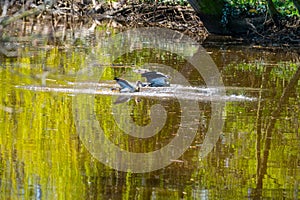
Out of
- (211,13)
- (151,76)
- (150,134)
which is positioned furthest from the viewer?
(211,13)

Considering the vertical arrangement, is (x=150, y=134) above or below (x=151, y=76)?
below

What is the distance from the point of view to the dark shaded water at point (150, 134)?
557 cm

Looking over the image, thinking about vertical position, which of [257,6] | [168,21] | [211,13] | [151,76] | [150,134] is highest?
[257,6]

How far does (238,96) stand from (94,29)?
8888 millimetres

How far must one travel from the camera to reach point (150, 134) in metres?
7.07

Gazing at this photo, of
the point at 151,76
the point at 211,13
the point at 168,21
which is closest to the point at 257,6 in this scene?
the point at 211,13

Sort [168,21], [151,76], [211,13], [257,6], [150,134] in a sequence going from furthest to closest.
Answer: [168,21], [257,6], [211,13], [151,76], [150,134]

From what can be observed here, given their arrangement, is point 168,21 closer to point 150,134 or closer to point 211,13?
point 211,13

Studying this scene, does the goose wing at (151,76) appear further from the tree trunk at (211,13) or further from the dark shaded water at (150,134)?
the tree trunk at (211,13)

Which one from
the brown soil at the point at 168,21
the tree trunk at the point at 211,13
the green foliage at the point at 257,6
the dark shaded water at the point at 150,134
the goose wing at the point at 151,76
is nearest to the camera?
the dark shaded water at the point at 150,134

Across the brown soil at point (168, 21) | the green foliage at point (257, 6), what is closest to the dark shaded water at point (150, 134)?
the brown soil at point (168, 21)

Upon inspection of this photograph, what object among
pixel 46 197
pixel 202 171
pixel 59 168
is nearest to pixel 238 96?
pixel 202 171

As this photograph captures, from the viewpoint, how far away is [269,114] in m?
8.04

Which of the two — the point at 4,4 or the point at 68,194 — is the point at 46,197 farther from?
the point at 4,4
